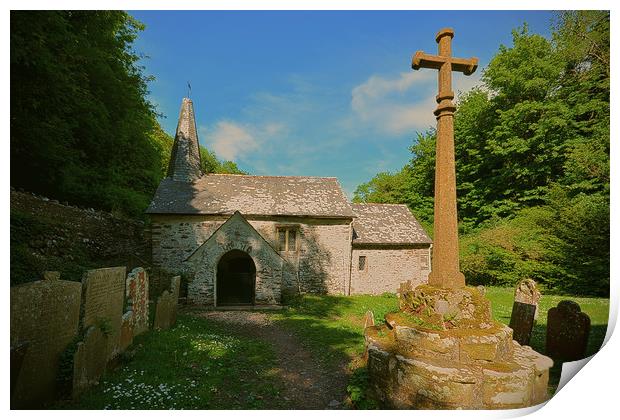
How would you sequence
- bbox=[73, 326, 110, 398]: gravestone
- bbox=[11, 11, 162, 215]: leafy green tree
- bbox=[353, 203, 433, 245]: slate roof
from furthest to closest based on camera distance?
bbox=[353, 203, 433, 245]: slate roof
bbox=[11, 11, 162, 215]: leafy green tree
bbox=[73, 326, 110, 398]: gravestone

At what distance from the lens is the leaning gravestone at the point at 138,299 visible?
6.02m

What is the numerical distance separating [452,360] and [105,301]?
5.27 m

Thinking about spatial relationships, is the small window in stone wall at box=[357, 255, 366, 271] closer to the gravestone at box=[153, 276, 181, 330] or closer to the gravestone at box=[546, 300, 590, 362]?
the gravestone at box=[153, 276, 181, 330]

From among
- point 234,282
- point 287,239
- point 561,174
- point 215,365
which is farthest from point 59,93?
point 287,239

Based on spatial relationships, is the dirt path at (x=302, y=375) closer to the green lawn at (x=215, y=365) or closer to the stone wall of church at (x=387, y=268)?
the green lawn at (x=215, y=365)

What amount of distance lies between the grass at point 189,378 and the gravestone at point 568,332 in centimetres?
479

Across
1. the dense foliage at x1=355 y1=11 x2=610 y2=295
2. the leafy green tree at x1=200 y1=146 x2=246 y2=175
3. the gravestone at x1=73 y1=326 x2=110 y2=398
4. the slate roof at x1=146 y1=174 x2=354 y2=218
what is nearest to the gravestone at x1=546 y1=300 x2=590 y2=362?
the dense foliage at x1=355 y1=11 x2=610 y2=295

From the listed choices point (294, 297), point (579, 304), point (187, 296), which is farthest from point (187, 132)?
point (579, 304)

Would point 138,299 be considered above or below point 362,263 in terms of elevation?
below

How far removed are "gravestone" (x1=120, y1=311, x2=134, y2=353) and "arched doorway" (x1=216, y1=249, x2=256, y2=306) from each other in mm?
6385

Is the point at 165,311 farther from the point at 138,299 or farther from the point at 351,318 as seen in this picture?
the point at 351,318

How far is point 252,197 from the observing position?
14.9 m

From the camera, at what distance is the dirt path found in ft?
12.9
